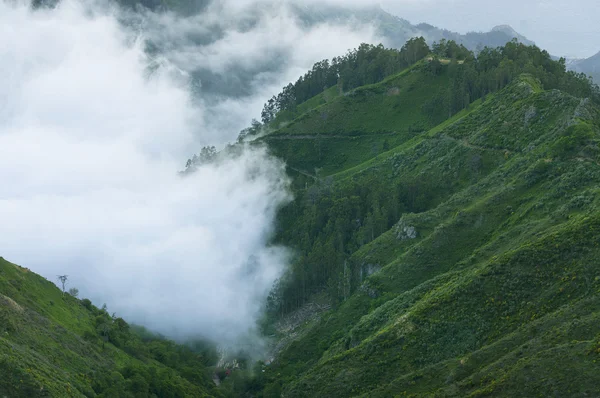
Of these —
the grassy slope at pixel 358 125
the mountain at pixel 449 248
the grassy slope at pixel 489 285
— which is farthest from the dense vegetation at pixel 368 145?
the grassy slope at pixel 489 285

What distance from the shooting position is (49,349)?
6781 centimetres

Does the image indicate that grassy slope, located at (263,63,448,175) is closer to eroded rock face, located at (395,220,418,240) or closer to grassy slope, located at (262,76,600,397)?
grassy slope, located at (262,76,600,397)

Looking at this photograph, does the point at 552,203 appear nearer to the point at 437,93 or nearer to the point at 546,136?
the point at 546,136

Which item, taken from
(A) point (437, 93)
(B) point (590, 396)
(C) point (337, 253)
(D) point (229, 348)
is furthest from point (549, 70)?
(B) point (590, 396)

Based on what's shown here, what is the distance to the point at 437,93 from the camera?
14962 cm

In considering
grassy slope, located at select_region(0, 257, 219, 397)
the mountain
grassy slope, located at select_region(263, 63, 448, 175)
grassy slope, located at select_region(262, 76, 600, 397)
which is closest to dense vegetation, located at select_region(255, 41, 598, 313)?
grassy slope, located at select_region(263, 63, 448, 175)

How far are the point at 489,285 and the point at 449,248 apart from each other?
18277 mm

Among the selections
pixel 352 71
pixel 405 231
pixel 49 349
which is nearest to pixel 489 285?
pixel 405 231

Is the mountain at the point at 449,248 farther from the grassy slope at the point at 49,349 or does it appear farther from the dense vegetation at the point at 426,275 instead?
the grassy slope at the point at 49,349

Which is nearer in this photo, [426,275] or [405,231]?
[426,275]

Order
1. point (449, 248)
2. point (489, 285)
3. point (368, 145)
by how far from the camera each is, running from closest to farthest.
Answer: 1. point (489, 285)
2. point (449, 248)
3. point (368, 145)

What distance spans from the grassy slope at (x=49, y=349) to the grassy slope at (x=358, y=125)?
69.3m

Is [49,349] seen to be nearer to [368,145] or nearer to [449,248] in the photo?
[449,248]

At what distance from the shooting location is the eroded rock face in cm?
9531
